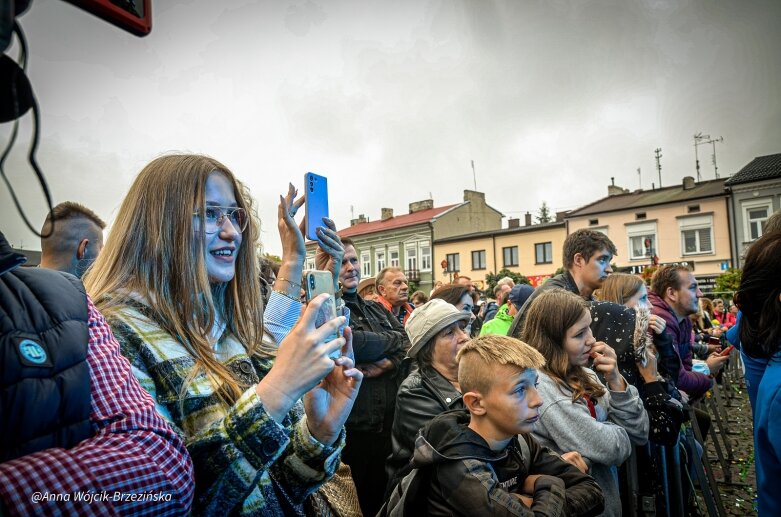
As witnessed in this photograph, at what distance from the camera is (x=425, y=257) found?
46.4 meters

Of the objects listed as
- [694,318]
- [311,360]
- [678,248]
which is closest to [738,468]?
[694,318]

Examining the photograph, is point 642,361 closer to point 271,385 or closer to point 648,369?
point 648,369

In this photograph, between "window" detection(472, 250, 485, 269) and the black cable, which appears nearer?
the black cable

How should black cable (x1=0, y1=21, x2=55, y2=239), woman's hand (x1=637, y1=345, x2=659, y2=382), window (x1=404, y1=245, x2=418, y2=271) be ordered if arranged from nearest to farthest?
1. black cable (x1=0, y1=21, x2=55, y2=239)
2. woman's hand (x1=637, y1=345, x2=659, y2=382)
3. window (x1=404, y1=245, x2=418, y2=271)

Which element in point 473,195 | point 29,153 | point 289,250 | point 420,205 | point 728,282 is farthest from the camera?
point 420,205

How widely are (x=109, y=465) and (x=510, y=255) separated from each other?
136 ft

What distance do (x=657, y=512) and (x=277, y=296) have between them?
2.98m

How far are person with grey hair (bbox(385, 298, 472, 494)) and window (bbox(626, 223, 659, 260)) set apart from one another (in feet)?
117

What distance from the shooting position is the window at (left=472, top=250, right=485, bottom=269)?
139 feet

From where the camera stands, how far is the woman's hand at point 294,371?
3.94 ft

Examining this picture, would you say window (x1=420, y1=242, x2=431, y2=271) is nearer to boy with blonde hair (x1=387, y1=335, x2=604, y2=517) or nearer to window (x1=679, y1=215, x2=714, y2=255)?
window (x1=679, y1=215, x2=714, y2=255)

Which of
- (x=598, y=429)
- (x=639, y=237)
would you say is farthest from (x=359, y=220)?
(x=598, y=429)

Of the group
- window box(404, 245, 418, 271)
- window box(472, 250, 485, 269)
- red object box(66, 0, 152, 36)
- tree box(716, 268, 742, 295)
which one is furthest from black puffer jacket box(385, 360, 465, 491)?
window box(404, 245, 418, 271)

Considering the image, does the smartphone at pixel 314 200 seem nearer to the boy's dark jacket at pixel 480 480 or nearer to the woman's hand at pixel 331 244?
the woman's hand at pixel 331 244
